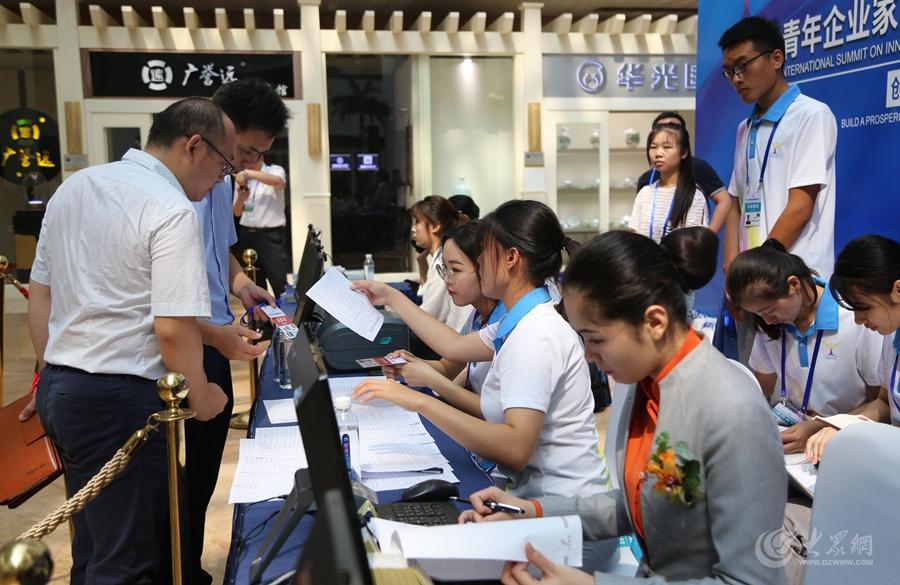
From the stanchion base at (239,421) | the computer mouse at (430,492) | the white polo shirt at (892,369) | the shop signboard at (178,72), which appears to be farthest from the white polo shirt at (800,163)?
the shop signboard at (178,72)

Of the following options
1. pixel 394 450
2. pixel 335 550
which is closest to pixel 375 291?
pixel 394 450

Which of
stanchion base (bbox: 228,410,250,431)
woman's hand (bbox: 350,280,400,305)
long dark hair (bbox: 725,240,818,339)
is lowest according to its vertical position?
stanchion base (bbox: 228,410,250,431)

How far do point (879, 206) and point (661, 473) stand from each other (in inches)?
97.8

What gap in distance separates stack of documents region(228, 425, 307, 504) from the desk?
0.03 meters

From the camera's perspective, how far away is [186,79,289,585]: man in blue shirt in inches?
94.8

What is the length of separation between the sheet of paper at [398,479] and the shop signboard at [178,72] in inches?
287

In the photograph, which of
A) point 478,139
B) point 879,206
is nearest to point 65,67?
point 478,139

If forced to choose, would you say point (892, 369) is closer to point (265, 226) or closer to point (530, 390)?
point (530, 390)

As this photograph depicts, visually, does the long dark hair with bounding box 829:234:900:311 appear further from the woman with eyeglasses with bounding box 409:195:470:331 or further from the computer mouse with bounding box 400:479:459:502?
the woman with eyeglasses with bounding box 409:195:470:331

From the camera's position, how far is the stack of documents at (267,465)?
1.58 metres

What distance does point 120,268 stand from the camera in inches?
67.0

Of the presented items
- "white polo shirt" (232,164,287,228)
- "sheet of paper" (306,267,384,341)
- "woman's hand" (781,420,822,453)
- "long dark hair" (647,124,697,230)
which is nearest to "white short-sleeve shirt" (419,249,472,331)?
"sheet of paper" (306,267,384,341)

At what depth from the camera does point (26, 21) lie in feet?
25.8

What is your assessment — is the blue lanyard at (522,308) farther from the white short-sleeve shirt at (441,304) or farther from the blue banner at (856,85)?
the blue banner at (856,85)
